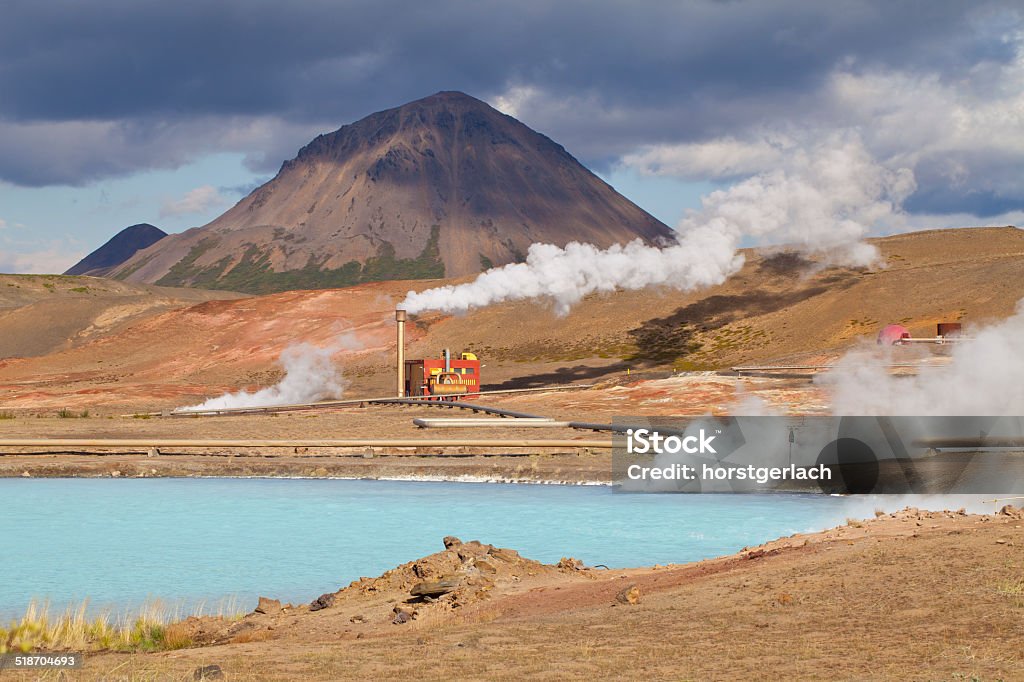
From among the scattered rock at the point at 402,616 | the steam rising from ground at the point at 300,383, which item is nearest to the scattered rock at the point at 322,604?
the scattered rock at the point at 402,616

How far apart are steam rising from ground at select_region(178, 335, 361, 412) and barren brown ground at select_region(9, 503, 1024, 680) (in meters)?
52.0

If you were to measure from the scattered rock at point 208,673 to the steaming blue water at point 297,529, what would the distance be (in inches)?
363

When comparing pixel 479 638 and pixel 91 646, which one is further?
pixel 91 646

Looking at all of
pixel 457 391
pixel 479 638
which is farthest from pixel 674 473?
pixel 457 391

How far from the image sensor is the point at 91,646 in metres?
13.7

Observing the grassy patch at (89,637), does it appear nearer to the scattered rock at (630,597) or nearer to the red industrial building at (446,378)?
the scattered rock at (630,597)

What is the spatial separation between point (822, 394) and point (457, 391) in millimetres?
24290

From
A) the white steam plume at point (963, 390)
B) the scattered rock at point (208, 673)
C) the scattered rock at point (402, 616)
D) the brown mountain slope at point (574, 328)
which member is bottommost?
the scattered rock at point (402, 616)

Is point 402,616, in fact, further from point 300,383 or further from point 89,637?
point 300,383

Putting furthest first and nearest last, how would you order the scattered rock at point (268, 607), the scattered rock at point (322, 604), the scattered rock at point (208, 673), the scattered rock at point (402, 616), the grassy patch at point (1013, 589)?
1. the scattered rock at point (322, 604)
2. the scattered rock at point (268, 607)
3. the scattered rock at point (402, 616)
4. the grassy patch at point (1013, 589)
5. the scattered rock at point (208, 673)

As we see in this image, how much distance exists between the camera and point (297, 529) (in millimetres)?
29297

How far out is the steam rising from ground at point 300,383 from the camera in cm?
7599

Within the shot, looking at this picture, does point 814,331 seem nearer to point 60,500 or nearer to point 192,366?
point 192,366

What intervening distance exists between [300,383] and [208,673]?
260ft
